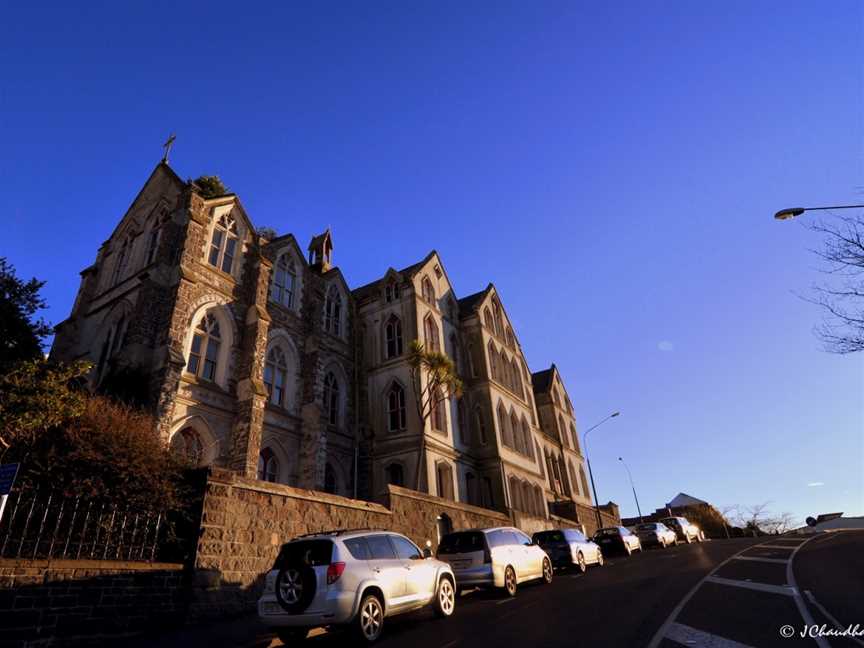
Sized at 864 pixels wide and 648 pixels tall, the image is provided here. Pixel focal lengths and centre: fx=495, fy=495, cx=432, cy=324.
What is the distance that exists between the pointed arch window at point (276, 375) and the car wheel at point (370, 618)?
16095mm

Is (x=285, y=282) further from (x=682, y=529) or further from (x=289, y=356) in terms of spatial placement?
(x=682, y=529)

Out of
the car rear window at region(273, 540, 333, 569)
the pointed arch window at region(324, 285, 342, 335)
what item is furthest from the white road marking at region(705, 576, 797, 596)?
the pointed arch window at region(324, 285, 342, 335)

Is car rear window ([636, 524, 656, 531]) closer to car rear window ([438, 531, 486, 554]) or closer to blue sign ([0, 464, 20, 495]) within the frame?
car rear window ([438, 531, 486, 554])

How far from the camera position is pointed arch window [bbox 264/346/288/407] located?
23312mm

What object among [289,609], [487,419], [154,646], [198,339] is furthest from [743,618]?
[487,419]

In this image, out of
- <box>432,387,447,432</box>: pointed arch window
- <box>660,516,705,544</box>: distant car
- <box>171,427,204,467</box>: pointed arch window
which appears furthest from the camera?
<box>660,516,705,544</box>: distant car

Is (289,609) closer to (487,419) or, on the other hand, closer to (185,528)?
(185,528)

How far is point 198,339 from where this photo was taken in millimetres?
20531

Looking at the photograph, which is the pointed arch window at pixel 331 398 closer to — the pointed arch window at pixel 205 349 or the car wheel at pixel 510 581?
the pointed arch window at pixel 205 349

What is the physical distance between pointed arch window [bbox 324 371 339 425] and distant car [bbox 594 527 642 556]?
49.0ft

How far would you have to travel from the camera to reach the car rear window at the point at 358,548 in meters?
8.30

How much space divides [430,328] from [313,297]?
773 centimetres

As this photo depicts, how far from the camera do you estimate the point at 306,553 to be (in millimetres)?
8164

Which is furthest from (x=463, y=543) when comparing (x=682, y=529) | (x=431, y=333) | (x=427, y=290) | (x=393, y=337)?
(x=682, y=529)
